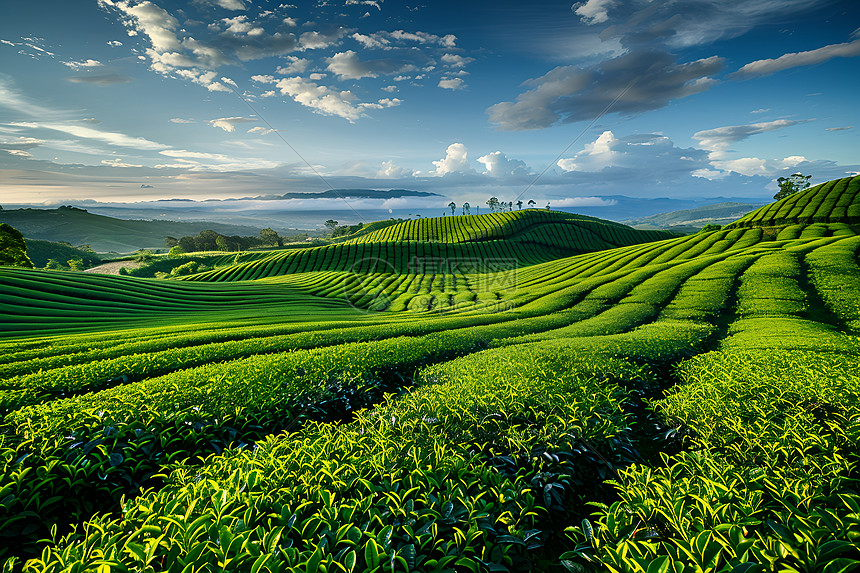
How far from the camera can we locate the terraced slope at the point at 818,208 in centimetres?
5509

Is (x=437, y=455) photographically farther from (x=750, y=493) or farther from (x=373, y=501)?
(x=750, y=493)

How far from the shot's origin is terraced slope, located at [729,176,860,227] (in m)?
55.1

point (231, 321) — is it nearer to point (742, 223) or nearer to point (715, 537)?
point (715, 537)

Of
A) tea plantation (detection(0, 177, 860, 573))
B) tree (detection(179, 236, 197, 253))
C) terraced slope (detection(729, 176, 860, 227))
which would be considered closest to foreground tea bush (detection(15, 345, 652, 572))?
tea plantation (detection(0, 177, 860, 573))

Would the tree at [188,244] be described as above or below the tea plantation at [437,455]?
above

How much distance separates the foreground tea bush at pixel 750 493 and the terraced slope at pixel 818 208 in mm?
69281

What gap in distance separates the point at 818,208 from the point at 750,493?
282 feet

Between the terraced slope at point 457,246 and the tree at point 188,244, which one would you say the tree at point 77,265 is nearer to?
the tree at point 188,244

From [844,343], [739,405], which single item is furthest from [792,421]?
[844,343]

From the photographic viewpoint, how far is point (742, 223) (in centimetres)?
Result: 5950

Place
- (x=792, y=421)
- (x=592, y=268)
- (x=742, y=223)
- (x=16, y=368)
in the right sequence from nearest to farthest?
(x=792, y=421) < (x=16, y=368) < (x=592, y=268) < (x=742, y=223)

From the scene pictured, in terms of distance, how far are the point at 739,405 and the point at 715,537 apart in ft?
14.8

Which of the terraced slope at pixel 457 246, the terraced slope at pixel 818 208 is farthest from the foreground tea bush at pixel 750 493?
the terraced slope at pixel 457 246

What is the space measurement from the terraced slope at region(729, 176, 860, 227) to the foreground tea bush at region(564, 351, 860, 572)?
6928 cm
